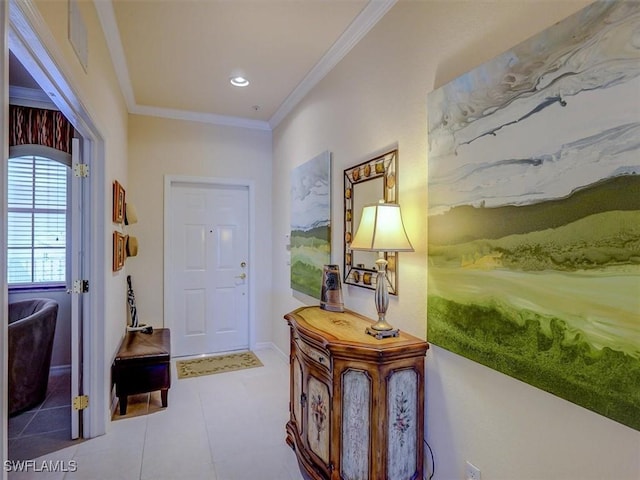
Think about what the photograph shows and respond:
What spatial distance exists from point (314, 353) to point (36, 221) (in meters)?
3.54

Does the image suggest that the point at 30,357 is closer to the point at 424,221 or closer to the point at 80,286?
the point at 80,286

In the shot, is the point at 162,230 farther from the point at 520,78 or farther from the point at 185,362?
the point at 520,78

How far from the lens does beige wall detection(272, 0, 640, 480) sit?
1199 millimetres

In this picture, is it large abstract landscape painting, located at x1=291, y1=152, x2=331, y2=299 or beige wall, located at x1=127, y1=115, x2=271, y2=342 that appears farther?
beige wall, located at x1=127, y1=115, x2=271, y2=342

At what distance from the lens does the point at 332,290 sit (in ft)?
8.02

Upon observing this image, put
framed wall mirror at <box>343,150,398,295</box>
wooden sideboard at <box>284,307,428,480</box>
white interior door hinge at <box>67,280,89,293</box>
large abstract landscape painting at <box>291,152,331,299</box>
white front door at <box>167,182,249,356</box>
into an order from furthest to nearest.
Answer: white front door at <box>167,182,249,356</box> → large abstract landscape painting at <box>291,152,331,299</box> → white interior door hinge at <box>67,280,89,293</box> → framed wall mirror at <box>343,150,398,295</box> → wooden sideboard at <box>284,307,428,480</box>

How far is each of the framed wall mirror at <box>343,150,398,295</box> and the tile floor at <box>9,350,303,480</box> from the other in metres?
1.22

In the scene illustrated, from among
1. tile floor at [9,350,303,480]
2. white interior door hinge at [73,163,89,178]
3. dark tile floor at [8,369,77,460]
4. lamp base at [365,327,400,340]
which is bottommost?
tile floor at [9,350,303,480]

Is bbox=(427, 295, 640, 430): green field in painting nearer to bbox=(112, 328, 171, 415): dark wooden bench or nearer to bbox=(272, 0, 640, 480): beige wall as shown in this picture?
bbox=(272, 0, 640, 480): beige wall

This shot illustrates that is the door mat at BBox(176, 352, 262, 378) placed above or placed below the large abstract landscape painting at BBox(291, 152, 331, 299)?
below

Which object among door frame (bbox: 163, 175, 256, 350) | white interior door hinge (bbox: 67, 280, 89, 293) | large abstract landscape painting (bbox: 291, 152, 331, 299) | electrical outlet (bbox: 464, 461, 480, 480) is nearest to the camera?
electrical outlet (bbox: 464, 461, 480, 480)

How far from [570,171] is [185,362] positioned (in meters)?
3.94

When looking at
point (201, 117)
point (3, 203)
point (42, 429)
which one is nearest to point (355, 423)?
point (3, 203)

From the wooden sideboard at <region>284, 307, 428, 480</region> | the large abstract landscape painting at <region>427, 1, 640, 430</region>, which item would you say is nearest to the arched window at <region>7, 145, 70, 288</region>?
the wooden sideboard at <region>284, 307, 428, 480</region>
